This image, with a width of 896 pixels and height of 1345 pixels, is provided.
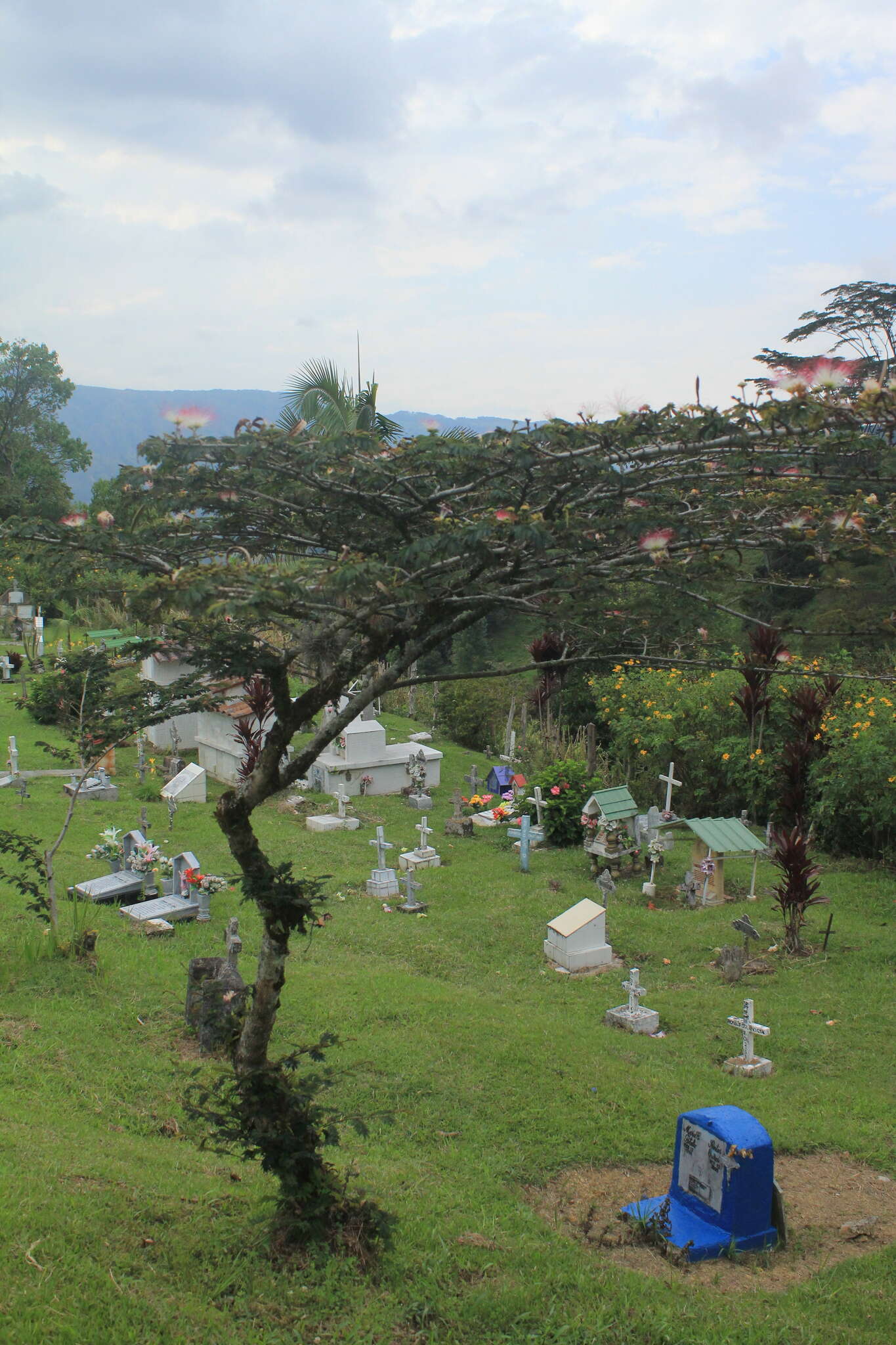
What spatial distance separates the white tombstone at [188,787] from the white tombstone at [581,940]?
746 centimetres

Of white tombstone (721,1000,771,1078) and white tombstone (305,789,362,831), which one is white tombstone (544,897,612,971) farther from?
white tombstone (305,789,362,831)

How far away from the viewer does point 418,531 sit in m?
4.04

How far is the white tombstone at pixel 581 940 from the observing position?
9016mm

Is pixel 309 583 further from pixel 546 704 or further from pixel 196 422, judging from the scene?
pixel 546 704

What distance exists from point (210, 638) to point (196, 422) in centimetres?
87

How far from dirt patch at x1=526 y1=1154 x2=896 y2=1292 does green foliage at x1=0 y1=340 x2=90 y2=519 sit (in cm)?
3735

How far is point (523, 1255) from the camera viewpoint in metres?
4.31

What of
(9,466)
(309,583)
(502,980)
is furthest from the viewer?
(9,466)

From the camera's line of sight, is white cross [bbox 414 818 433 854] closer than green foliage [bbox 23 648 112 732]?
No

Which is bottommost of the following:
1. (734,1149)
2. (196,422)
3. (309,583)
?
(734,1149)

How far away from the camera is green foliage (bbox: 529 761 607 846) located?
44.7 ft

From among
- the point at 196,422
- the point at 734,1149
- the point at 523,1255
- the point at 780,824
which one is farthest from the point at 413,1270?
the point at 780,824

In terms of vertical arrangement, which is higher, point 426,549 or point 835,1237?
point 426,549

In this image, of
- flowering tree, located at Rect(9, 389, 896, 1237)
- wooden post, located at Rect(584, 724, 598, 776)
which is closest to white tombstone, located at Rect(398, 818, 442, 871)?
wooden post, located at Rect(584, 724, 598, 776)
